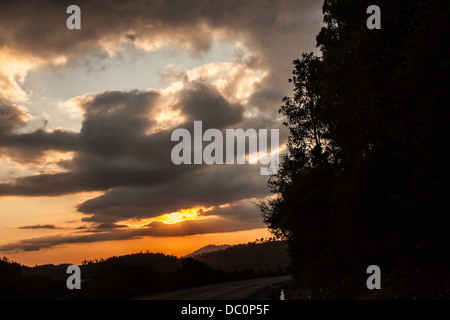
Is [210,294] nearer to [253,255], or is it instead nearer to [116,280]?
[116,280]

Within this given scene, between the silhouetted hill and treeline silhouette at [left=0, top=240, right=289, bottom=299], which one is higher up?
treeline silhouette at [left=0, top=240, right=289, bottom=299]

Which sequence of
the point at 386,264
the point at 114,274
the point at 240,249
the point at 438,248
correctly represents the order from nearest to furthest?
the point at 438,248 < the point at 386,264 < the point at 114,274 < the point at 240,249

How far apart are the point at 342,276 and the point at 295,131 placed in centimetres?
1083

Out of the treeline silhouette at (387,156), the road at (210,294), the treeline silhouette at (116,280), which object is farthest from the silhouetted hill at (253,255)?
the treeline silhouette at (387,156)

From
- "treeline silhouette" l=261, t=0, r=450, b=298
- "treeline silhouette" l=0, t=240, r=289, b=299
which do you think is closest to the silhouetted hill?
"treeline silhouette" l=0, t=240, r=289, b=299

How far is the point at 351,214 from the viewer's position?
18031 mm

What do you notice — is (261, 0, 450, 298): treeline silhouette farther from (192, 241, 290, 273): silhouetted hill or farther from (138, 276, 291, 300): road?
(192, 241, 290, 273): silhouetted hill

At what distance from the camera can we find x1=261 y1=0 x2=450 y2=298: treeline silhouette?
15156mm

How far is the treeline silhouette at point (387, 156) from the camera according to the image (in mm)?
15156

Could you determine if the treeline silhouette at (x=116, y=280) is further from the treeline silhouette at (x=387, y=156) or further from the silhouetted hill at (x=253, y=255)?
the silhouetted hill at (x=253, y=255)

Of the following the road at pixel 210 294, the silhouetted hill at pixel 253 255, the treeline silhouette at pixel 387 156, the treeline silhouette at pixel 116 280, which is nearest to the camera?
the treeline silhouette at pixel 387 156

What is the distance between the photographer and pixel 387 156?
1758 cm
